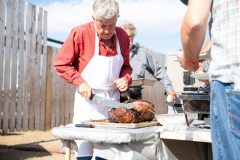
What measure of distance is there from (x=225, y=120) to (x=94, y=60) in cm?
154

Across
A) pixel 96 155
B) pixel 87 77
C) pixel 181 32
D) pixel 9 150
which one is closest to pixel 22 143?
pixel 9 150

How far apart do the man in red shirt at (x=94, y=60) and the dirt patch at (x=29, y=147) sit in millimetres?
2419

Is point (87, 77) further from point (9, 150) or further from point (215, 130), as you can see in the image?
point (9, 150)

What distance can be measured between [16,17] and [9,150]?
252 centimetres

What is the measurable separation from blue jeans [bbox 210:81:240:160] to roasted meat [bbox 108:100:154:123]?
0.99 m

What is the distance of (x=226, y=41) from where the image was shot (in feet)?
4.77

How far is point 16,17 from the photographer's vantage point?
24.1 ft

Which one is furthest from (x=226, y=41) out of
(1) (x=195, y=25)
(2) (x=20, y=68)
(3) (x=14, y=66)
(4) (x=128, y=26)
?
(2) (x=20, y=68)

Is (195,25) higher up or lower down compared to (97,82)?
higher up

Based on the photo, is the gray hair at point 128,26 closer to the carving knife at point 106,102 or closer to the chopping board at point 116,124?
the carving knife at point 106,102

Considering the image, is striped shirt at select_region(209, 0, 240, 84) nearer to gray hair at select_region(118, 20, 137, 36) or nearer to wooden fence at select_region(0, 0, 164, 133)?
gray hair at select_region(118, 20, 137, 36)

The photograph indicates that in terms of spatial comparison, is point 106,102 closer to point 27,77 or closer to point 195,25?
point 195,25

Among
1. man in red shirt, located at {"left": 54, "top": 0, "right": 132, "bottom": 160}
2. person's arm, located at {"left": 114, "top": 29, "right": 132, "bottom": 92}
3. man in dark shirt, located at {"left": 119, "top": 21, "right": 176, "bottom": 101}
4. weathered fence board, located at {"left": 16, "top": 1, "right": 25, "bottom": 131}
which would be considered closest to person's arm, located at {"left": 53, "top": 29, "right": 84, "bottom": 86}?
man in red shirt, located at {"left": 54, "top": 0, "right": 132, "bottom": 160}

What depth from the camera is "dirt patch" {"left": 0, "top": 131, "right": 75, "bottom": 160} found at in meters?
5.63
